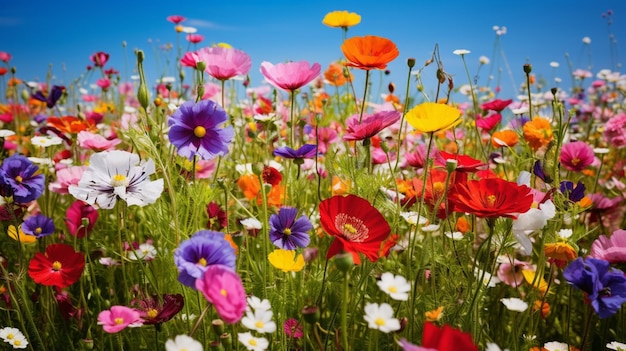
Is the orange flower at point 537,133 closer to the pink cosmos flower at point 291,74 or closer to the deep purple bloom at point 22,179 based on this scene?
the pink cosmos flower at point 291,74

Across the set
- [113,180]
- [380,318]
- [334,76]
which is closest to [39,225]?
[113,180]

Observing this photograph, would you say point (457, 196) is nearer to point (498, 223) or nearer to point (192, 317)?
point (498, 223)

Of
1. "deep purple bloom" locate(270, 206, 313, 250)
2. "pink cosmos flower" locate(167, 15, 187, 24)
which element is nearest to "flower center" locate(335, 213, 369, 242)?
"deep purple bloom" locate(270, 206, 313, 250)

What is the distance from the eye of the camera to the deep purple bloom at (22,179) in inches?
42.3

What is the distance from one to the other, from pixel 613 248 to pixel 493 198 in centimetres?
29

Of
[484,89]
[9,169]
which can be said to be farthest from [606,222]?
[484,89]

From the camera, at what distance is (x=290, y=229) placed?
93 cm

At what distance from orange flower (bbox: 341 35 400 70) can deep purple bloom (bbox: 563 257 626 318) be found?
508 mm

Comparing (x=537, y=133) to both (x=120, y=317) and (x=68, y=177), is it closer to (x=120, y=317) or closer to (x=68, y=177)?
(x=120, y=317)

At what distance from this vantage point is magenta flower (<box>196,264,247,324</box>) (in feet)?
1.74

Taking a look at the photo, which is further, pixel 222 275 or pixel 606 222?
pixel 606 222

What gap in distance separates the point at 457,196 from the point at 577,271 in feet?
0.65

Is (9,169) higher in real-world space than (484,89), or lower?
higher

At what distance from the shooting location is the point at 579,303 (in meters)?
1.40
